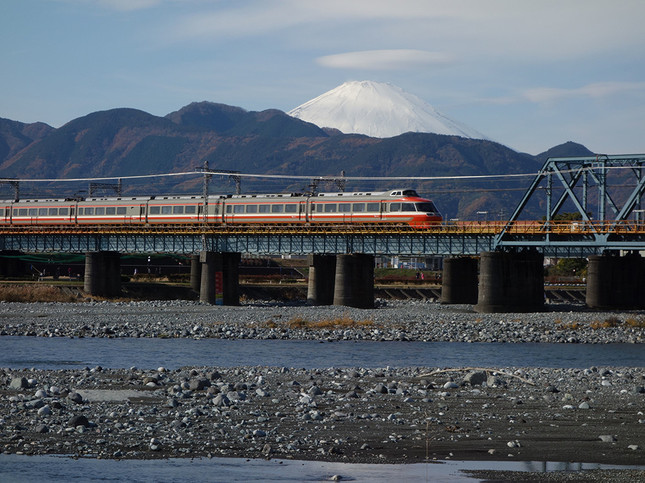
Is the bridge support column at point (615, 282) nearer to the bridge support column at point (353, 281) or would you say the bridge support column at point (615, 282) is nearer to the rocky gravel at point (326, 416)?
the bridge support column at point (353, 281)

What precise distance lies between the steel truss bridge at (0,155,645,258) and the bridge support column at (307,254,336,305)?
2.35m

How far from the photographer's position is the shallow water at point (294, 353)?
36.2 metres

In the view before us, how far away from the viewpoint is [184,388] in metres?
25.7

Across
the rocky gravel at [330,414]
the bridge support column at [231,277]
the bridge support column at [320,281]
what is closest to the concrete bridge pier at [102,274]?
the bridge support column at [231,277]

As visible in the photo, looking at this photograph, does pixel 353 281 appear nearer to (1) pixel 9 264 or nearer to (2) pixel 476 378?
(1) pixel 9 264

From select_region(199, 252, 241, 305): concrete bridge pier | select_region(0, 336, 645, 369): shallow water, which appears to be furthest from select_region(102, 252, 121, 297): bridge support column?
select_region(0, 336, 645, 369): shallow water

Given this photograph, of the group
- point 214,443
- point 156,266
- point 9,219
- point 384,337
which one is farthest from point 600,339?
point 156,266

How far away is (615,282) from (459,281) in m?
13.9

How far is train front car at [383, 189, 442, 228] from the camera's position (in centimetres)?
7838

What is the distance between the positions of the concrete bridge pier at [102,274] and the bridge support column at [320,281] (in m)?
17.9

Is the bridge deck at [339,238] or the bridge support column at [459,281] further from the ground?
the bridge deck at [339,238]

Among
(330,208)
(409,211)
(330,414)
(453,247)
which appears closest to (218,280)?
(330,208)

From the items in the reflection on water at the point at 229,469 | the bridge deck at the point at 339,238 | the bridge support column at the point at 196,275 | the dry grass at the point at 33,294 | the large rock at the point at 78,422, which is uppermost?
the bridge deck at the point at 339,238

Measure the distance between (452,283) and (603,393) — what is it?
5883 cm
